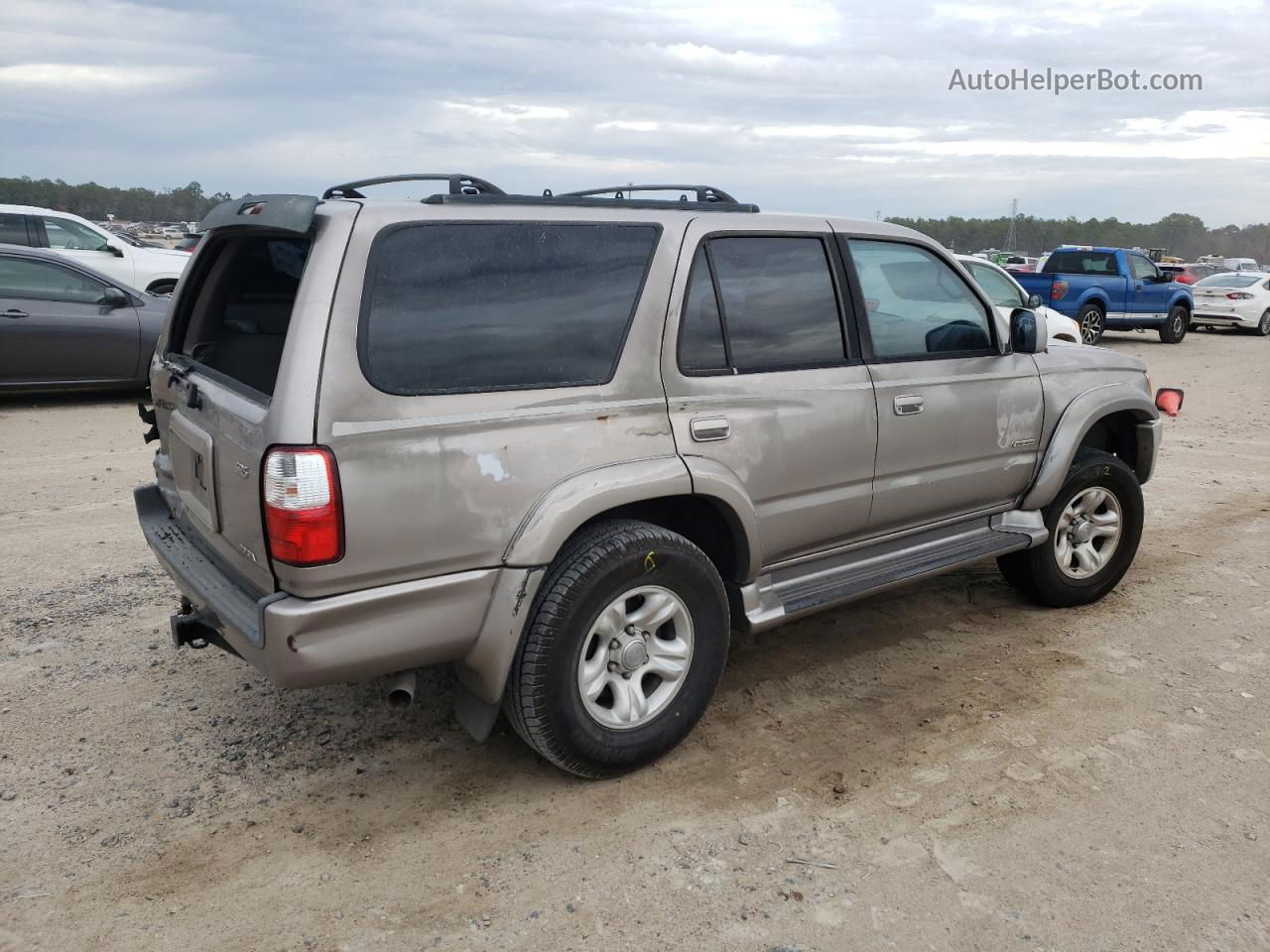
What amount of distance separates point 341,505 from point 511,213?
1084mm

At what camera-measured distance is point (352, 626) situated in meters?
2.86

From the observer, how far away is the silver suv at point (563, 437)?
2.85m

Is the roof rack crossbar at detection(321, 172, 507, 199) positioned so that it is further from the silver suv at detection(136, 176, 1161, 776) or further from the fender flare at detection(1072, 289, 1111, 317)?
the fender flare at detection(1072, 289, 1111, 317)

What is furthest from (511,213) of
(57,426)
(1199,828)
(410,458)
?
(57,426)

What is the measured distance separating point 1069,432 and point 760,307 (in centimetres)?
181

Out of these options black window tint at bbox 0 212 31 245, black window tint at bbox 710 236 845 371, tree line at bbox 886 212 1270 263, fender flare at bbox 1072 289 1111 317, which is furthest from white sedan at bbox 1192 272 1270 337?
tree line at bbox 886 212 1270 263

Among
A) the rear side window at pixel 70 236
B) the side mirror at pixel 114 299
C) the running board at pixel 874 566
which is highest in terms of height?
the rear side window at pixel 70 236

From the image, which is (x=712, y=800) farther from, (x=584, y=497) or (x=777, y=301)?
(x=777, y=301)

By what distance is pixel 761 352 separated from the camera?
3.71 meters

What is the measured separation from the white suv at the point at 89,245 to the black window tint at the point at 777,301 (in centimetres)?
1058

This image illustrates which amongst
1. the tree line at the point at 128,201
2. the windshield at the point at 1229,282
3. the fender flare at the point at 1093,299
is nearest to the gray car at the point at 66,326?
the fender flare at the point at 1093,299

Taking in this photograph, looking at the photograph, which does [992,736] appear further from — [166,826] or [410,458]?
[166,826]

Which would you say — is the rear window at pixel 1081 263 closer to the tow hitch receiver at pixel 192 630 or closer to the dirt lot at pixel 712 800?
the dirt lot at pixel 712 800

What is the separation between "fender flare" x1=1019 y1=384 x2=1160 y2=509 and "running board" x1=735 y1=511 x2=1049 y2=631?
12cm
